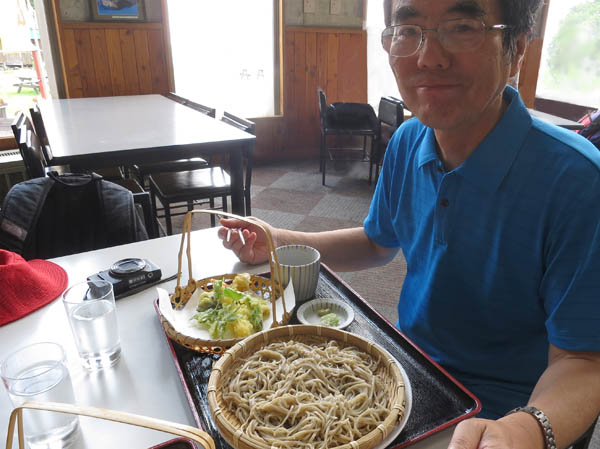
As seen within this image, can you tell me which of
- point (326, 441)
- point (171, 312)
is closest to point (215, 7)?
point (171, 312)

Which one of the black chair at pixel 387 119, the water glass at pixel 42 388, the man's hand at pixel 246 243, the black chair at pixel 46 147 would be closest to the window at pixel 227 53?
the black chair at pixel 387 119

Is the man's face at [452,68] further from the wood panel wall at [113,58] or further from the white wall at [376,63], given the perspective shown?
the white wall at [376,63]

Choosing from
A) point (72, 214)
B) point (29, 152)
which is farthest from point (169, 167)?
point (72, 214)

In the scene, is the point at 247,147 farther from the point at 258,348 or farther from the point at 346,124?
the point at 346,124

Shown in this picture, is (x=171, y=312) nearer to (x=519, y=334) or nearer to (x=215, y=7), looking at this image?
(x=519, y=334)

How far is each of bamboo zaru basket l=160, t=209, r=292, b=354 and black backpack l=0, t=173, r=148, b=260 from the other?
2.39ft

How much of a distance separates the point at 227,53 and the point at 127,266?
453cm

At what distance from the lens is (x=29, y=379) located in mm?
696

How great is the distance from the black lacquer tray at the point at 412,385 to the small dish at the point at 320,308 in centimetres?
2

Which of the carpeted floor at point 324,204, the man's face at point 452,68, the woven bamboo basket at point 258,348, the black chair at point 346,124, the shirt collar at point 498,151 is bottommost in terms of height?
the carpeted floor at point 324,204

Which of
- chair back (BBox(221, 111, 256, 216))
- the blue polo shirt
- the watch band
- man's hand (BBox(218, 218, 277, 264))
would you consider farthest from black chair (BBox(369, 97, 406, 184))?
the watch band

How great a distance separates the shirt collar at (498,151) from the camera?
88cm

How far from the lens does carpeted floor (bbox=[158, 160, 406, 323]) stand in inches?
111

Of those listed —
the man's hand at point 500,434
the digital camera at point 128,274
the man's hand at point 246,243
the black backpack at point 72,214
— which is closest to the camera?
the man's hand at point 500,434
